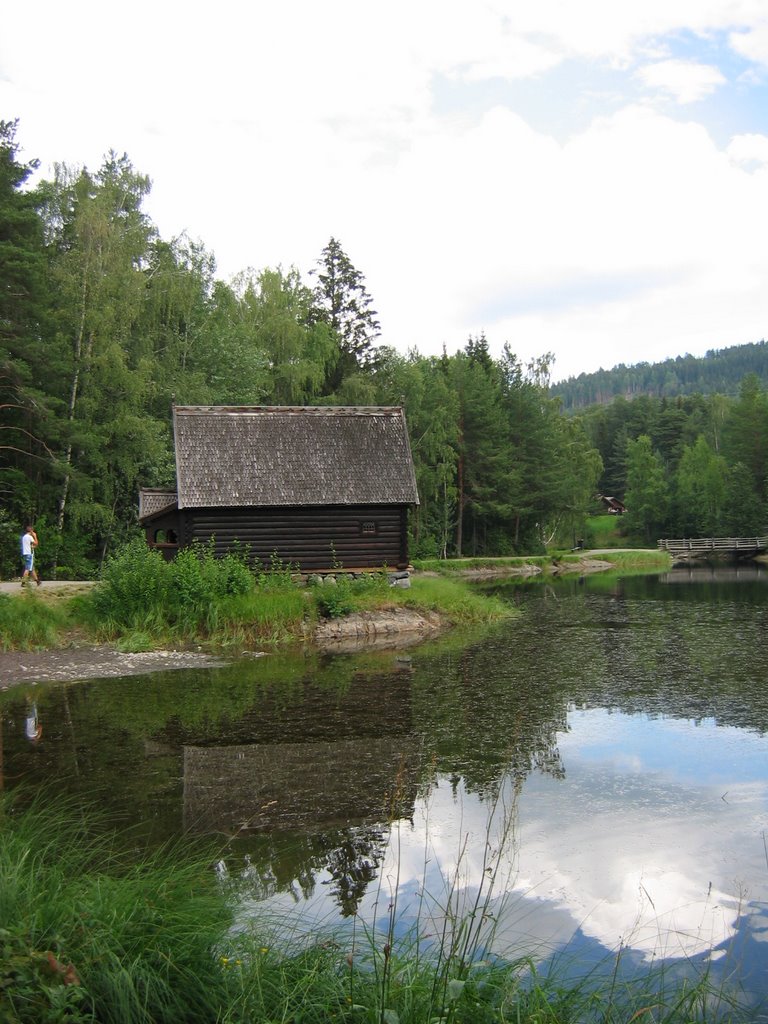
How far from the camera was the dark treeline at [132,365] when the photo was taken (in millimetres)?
27953

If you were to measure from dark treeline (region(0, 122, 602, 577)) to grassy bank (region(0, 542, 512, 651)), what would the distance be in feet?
27.1

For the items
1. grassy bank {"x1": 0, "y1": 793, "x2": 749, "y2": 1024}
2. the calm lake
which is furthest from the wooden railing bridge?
grassy bank {"x1": 0, "y1": 793, "x2": 749, "y2": 1024}

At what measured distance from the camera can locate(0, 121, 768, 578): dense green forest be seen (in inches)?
1123

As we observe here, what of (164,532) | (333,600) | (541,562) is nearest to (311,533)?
(333,600)

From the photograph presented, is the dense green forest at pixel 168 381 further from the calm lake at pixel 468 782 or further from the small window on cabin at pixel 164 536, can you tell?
the calm lake at pixel 468 782

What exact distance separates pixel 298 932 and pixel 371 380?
4399 centimetres

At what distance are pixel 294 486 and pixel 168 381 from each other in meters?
12.2

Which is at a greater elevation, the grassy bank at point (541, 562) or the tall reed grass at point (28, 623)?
the tall reed grass at point (28, 623)

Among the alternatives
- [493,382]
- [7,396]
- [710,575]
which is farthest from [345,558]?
[493,382]

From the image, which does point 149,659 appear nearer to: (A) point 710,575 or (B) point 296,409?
(B) point 296,409

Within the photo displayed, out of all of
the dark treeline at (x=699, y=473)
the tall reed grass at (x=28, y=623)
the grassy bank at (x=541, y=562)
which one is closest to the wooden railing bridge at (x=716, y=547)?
the dark treeline at (x=699, y=473)

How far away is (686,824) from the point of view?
27.5 ft

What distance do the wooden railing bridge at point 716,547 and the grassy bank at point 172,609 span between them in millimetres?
50403

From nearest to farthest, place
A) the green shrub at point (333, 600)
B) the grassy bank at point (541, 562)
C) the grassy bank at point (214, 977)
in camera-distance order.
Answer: the grassy bank at point (214, 977)
the green shrub at point (333, 600)
the grassy bank at point (541, 562)
